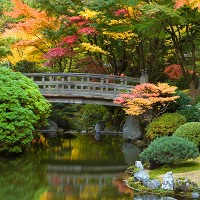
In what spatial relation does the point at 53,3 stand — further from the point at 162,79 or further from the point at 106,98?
the point at 162,79

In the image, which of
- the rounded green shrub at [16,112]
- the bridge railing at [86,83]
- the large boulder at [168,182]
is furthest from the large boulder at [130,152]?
the large boulder at [168,182]

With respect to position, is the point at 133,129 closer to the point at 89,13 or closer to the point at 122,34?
the point at 122,34

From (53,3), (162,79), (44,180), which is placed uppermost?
(53,3)

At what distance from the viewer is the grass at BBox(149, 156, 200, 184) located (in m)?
12.2

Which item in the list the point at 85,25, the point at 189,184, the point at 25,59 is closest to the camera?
the point at 189,184

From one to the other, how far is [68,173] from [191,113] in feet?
20.0

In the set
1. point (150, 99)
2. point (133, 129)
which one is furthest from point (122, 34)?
point (150, 99)

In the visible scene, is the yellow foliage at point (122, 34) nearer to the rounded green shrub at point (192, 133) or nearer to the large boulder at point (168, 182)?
the rounded green shrub at point (192, 133)

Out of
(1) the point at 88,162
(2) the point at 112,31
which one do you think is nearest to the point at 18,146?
(1) the point at 88,162

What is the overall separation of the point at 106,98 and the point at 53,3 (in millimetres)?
5528

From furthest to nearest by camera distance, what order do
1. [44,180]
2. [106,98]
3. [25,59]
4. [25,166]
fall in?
1. [25,59]
2. [106,98]
3. [25,166]
4. [44,180]

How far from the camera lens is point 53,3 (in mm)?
22375

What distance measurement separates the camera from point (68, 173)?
1480cm

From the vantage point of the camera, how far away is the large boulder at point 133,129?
838 inches
